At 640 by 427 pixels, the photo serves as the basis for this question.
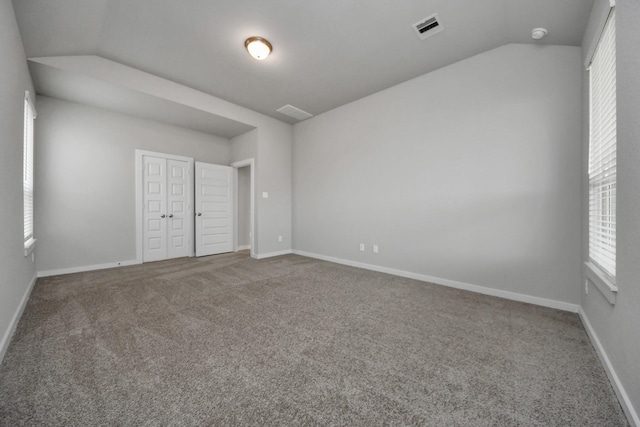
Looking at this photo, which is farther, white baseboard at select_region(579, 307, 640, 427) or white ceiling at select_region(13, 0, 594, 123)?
white ceiling at select_region(13, 0, 594, 123)

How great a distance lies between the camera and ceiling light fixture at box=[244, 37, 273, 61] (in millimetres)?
2898

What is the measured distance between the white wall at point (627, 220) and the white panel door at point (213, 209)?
588 cm

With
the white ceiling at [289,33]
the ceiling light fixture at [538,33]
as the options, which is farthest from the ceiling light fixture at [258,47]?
the ceiling light fixture at [538,33]

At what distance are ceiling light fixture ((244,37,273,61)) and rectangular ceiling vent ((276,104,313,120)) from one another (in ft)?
5.37

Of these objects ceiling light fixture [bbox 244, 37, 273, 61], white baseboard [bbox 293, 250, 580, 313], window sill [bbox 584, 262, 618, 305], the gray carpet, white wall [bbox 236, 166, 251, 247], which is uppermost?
ceiling light fixture [bbox 244, 37, 273, 61]

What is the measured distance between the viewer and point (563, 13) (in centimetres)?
230

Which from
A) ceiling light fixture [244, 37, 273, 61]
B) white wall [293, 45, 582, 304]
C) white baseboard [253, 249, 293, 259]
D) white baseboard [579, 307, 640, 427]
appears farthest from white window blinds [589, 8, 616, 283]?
white baseboard [253, 249, 293, 259]

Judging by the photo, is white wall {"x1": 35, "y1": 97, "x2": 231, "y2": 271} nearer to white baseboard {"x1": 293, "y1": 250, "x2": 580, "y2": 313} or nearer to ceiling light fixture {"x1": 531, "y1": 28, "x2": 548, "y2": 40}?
white baseboard {"x1": 293, "y1": 250, "x2": 580, "y2": 313}

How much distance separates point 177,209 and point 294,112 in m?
3.17

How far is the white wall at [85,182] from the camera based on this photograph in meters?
3.80

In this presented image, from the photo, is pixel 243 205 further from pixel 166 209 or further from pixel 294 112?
pixel 294 112

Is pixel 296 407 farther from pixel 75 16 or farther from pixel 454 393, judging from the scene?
pixel 75 16

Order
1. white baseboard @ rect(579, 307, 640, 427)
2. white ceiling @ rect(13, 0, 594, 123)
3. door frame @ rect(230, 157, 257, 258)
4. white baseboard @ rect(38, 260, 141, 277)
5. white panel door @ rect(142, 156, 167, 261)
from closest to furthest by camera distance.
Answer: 1. white baseboard @ rect(579, 307, 640, 427)
2. white ceiling @ rect(13, 0, 594, 123)
3. white baseboard @ rect(38, 260, 141, 277)
4. white panel door @ rect(142, 156, 167, 261)
5. door frame @ rect(230, 157, 257, 258)

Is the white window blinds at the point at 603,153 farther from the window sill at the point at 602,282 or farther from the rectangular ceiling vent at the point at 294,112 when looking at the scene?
the rectangular ceiling vent at the point at 294,112
